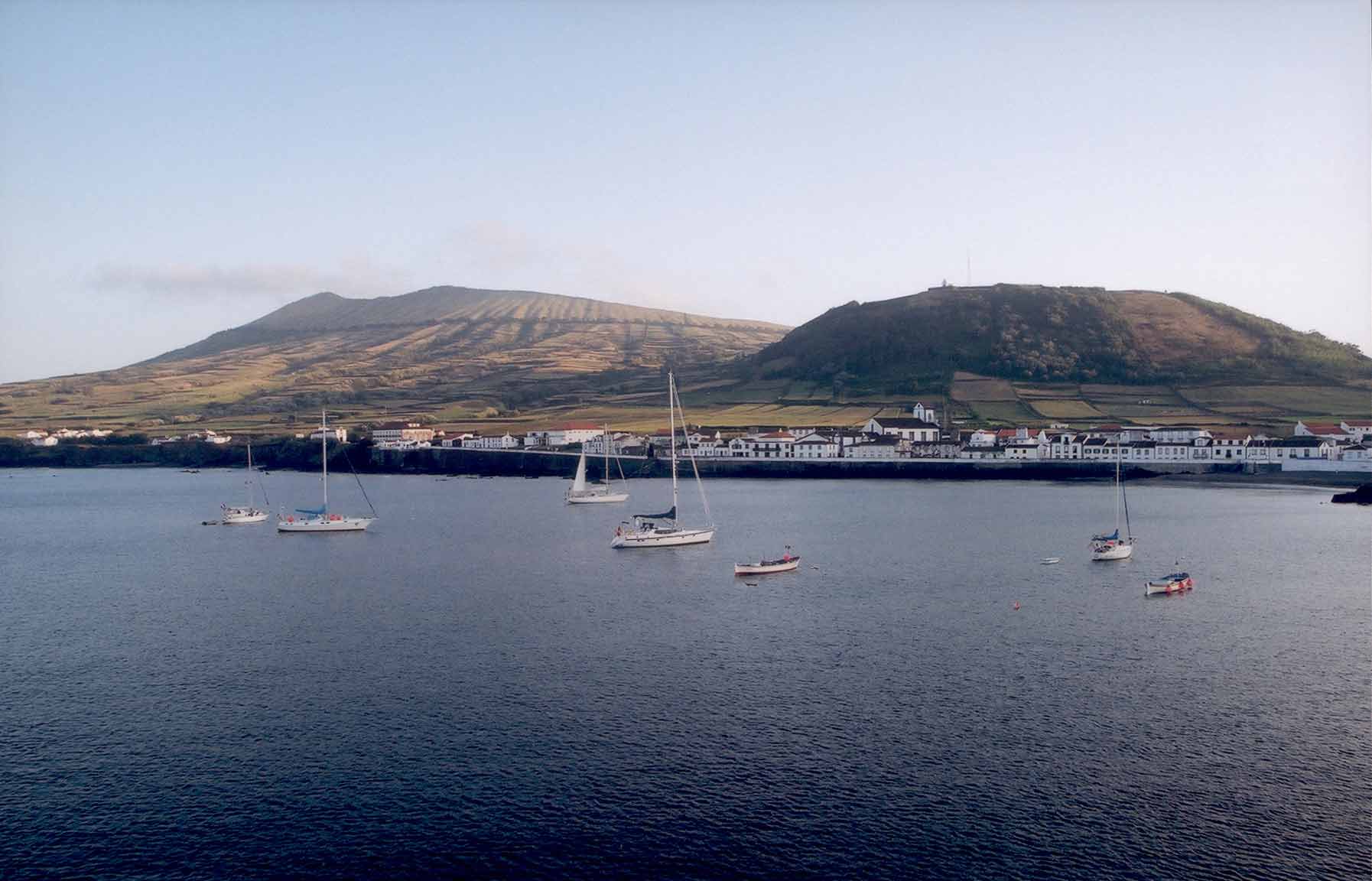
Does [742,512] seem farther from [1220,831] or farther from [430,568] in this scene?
[1220,831]

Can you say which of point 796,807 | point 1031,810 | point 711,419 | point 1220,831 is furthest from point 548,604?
point 711,419

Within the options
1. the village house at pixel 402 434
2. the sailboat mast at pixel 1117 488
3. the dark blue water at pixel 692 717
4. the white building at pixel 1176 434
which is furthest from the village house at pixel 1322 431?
the village house at pixel 402 434

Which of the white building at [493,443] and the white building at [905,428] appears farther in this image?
the white building at [493,443]

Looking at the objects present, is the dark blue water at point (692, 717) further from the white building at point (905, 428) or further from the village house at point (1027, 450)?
the white building at point (905, 428)

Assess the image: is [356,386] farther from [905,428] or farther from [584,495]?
[584,495]

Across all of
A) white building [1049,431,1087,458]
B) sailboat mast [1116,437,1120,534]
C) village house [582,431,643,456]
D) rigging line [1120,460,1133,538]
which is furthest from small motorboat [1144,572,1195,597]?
village house [582,431,643,456]
